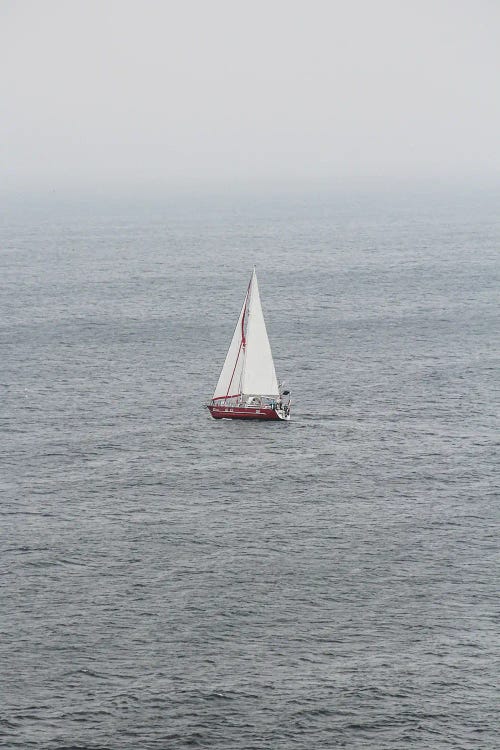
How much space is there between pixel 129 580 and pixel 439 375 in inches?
3085

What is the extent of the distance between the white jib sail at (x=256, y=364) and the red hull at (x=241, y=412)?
4.13m

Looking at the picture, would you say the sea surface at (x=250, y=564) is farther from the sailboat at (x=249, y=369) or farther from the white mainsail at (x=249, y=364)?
the white mainsail at (x=249, y=364)

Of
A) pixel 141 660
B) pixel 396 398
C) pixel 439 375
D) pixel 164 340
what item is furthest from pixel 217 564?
pixel 164 340

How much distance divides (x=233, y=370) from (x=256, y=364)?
10.5 feet

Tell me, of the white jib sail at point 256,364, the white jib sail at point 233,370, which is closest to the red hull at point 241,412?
the white jib sail at point 233,370

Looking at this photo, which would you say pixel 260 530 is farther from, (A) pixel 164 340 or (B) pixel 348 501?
(A) pixel 164 340

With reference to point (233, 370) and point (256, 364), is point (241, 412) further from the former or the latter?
point (256, 364)

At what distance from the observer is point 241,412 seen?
146500mm

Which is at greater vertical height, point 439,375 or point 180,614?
point 439,375

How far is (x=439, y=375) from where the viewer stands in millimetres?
167125

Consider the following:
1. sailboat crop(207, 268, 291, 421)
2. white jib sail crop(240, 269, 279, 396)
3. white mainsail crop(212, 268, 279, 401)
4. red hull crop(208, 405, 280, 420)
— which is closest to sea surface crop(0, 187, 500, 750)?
red hull crop(208, 405, 280, 420)

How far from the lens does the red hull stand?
146000 mm

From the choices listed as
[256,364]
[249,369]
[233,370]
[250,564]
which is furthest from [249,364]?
[250,564]

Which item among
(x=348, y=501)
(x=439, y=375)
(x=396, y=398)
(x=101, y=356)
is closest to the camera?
(x=348, y=501)
